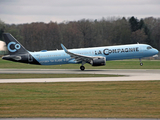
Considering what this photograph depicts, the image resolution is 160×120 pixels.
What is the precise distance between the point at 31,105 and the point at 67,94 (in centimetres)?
405

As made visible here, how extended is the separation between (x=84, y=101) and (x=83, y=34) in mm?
90199

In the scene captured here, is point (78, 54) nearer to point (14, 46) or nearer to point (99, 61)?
point (99, 61)

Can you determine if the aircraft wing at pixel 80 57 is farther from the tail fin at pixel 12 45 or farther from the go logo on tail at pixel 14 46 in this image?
the go logo on tail at pixel 14 46

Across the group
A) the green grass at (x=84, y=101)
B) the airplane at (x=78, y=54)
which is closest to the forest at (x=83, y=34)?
the airplane at (x=78, y=54)

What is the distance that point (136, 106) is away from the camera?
50.9 ft

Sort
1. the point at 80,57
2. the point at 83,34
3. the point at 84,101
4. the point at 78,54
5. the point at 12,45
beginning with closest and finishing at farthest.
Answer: the point at 84,101
the point at 78,54
the point at 80,57
the point at 12,45
the point at 83,34

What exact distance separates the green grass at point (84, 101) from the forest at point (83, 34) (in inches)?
3130

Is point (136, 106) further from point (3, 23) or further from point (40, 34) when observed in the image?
point (40, 34)

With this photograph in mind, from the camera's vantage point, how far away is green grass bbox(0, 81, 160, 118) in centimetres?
1398

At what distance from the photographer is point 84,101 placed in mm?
17094

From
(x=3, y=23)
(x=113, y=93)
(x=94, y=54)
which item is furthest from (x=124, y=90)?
(x=3, y=23)

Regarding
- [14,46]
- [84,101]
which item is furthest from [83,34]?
[84,101]

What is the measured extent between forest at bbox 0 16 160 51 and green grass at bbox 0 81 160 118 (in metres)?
79.5

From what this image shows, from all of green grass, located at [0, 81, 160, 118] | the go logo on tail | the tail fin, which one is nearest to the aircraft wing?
the tail fin
